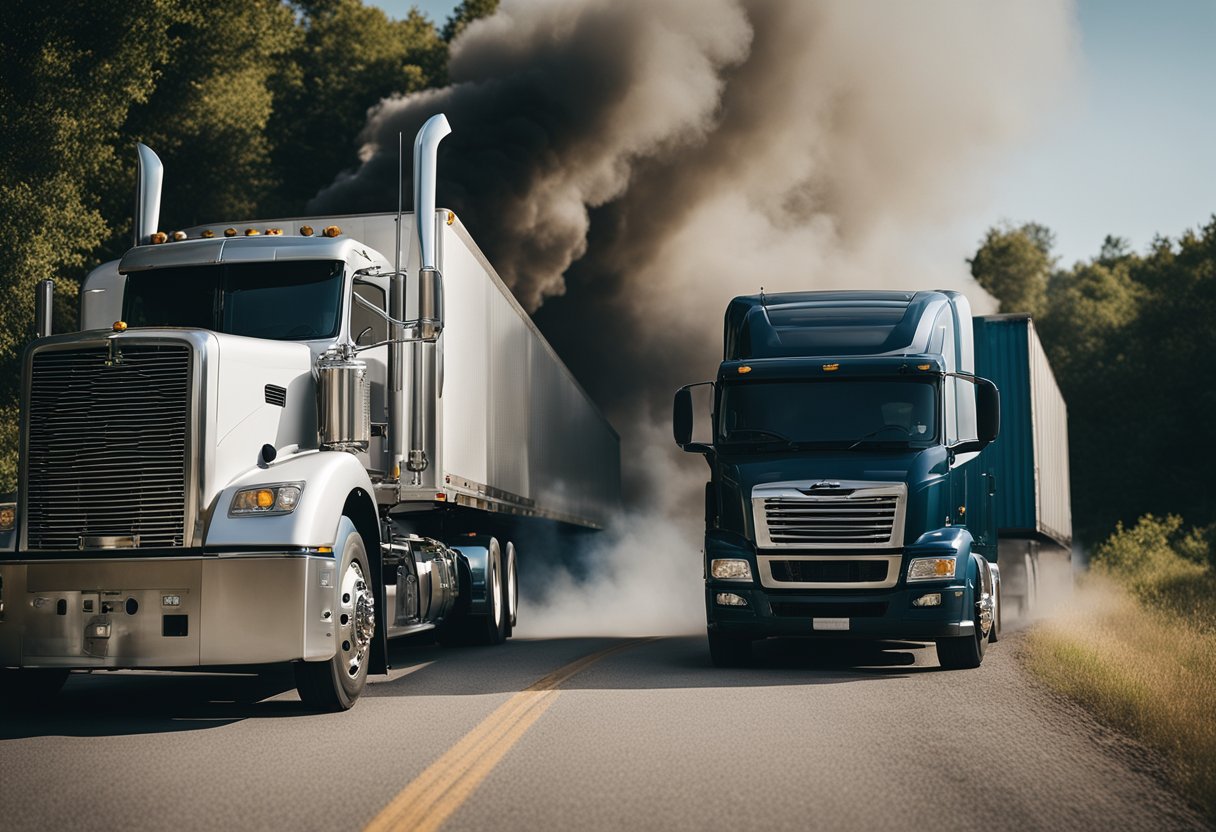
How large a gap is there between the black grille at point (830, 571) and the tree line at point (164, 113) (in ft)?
32.5

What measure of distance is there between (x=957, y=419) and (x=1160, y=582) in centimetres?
1609

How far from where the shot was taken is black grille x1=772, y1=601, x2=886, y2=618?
11570 mm

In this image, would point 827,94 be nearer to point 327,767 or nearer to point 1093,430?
point 1093,430

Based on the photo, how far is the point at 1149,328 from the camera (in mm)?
57969

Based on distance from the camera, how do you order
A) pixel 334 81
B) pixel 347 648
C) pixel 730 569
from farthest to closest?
1. pixel 334 81
2. pixel 730 569
3. pixel 347 648

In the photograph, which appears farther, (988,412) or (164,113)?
(164,113)

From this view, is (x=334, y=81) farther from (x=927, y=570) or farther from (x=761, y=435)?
(x=927, y=570)

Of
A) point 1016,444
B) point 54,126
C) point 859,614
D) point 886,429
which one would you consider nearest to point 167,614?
point 859,614

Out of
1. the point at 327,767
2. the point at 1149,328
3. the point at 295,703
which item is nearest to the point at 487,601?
the point at 295,703

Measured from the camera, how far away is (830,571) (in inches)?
460

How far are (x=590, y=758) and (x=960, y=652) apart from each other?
5680 mm

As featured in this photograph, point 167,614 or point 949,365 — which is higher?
point 949,365

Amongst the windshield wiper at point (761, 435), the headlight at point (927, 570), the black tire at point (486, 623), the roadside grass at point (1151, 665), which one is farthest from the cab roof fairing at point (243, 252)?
the roadside grass at point (1151, 665)

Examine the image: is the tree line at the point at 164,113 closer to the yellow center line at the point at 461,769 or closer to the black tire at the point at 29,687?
the black tire at the point at 29,687
